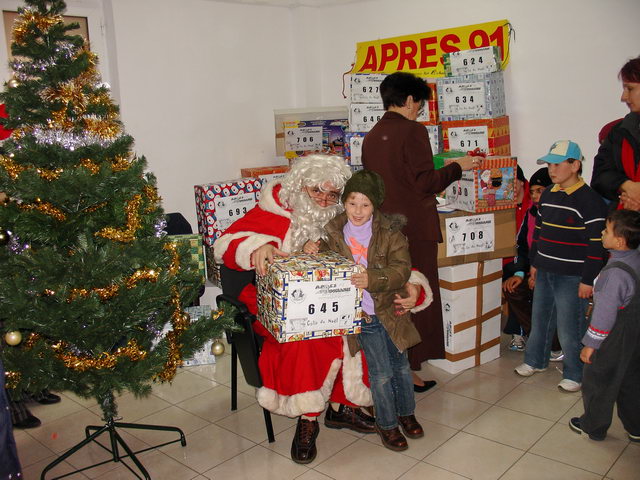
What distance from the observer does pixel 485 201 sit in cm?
365

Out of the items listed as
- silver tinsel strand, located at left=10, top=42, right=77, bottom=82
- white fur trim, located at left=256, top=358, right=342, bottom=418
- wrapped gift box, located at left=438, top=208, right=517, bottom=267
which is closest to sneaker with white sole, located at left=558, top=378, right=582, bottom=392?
wrapped gift box, located at left=438, top=208, right=517, bottom=267

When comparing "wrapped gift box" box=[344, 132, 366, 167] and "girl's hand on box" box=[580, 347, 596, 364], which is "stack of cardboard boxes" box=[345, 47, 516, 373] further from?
"girl's hand on box" box=[580, 347, 596, 364]

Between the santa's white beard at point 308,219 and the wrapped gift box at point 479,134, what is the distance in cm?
192

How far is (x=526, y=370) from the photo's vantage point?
3715mm

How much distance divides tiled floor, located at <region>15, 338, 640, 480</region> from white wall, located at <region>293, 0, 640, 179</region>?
1.95m

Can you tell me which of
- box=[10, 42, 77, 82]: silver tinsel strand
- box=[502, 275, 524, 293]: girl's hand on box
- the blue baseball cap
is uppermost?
box=[10, 42, 77, 82]: silver tinsel strand

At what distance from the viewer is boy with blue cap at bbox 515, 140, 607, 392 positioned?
3.18 metres

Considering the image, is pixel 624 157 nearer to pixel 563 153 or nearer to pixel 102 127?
pixel 563 153

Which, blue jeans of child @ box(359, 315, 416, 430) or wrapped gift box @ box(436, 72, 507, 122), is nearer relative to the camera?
blue jeans of child @ box(359, 315, 416, 430)

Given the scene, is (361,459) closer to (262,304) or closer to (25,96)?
(262,304)

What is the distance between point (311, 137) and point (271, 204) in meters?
2.24

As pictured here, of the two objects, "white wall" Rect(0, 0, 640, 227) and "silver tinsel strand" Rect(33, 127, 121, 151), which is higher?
"white wall" Rect(0, 0, 640, 227)

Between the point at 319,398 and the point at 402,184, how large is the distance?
132cm

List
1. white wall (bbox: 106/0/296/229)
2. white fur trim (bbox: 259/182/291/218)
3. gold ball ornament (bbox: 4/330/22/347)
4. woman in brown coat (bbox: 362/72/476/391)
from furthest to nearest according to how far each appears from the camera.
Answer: white wall (bbox: 106/0/296/229) → woman in brown coat (bbox: 362/72/476/391) → white fur trim (bbox: 259/182/291/218) → gold ball ornament (bbox: 4/330/22/347)
